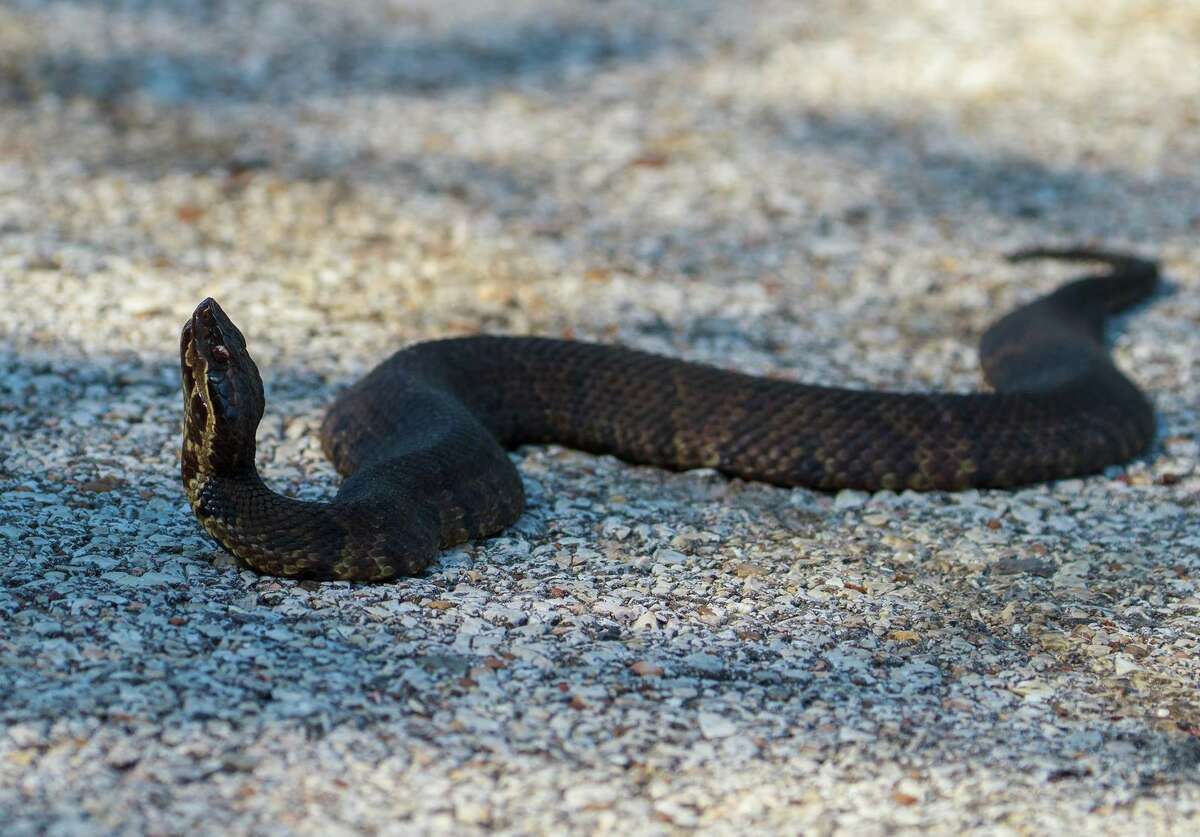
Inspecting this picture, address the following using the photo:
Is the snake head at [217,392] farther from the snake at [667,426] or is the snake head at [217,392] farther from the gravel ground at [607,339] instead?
the gravel ground at [607,339]

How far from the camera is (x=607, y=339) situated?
7.79 m

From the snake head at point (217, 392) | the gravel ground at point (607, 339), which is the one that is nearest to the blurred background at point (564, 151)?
the gravel ground at point (607, 339)

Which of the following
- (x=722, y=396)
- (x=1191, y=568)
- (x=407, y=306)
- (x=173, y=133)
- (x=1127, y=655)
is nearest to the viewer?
(x=1127, y=655)

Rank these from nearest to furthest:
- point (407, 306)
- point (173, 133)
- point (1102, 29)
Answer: point (407, 306), point (173, 133), point (1102, 29)

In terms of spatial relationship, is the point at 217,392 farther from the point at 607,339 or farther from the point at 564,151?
the point at 564,151

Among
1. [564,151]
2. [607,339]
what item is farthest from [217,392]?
[564,151]

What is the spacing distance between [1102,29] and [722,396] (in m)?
8.06

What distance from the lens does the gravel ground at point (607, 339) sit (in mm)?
4039

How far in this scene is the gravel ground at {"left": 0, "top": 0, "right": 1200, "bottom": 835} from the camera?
4039 mm

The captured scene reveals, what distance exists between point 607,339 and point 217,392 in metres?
3.20

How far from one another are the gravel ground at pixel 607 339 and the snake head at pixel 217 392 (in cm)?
40

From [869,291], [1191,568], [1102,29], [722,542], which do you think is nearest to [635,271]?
[869,291]

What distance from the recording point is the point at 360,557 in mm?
4969

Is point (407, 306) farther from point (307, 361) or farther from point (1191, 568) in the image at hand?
point (1191, 568)
